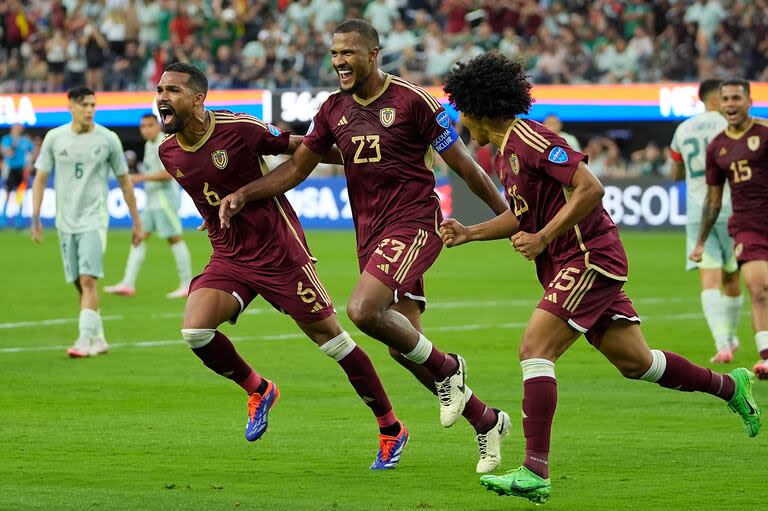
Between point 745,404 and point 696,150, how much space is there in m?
5.17

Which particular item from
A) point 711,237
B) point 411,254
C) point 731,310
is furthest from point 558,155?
point 731,310

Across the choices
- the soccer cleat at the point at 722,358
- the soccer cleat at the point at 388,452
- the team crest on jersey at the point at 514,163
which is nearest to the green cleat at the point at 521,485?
the soccer cleat at the point at 388,452

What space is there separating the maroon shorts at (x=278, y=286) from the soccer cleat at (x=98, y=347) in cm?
495

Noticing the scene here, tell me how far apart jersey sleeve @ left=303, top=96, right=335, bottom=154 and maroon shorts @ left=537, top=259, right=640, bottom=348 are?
173 cm

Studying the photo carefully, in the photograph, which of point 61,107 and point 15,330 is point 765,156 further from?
point 61,107

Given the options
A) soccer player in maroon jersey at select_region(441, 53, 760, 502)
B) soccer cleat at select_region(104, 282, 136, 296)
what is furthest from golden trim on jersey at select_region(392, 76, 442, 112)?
soccer cleat at select_region(104, 282, 136, 296)

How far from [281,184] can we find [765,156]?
460cm

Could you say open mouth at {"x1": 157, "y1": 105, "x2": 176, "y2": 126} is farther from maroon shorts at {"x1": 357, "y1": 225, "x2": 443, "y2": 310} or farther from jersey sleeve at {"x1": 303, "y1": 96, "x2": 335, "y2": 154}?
maroon shorts at {"x1": 357, "y1": 225, "x2": 443, "y2": 310}

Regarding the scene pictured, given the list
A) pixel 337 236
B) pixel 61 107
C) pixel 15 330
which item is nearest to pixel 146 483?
pixel 15 330

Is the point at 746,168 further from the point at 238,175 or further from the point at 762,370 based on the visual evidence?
the point at 238,175

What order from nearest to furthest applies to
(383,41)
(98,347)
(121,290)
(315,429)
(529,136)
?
(529,136)
(315,429)
(98,347)
(121,290)
(383,41)

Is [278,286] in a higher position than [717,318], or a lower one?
higher

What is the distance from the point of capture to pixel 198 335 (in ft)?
26.9

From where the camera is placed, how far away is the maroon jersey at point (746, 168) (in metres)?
11.1
